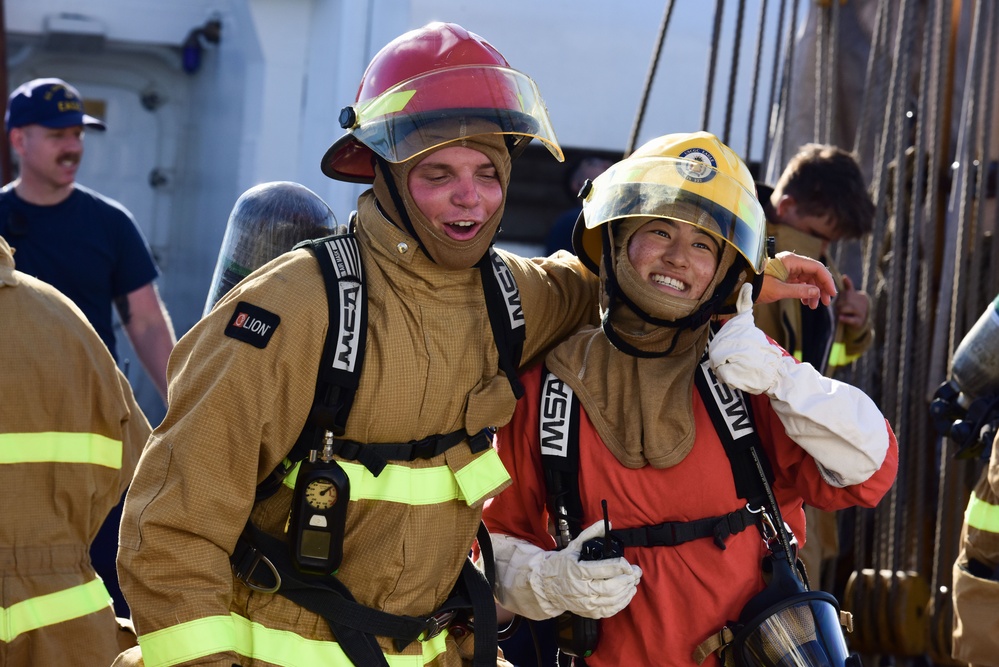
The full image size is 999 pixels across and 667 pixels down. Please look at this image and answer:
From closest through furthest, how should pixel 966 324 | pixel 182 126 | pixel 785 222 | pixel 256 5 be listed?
pixel 785 222 < pixel 966 324 < pixel 256 5 < pixel 182 126

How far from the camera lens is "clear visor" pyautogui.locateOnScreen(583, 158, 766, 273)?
261 centimetres

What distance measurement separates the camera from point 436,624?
2.34 meters

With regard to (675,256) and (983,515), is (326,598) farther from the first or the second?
(983,515)

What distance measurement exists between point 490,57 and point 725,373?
2.60 feet

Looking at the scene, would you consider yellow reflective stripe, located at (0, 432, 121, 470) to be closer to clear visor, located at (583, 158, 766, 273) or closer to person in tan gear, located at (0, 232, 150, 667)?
person in tan gear, located at (0, 232, 150, 667)

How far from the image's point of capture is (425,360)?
7.61ft

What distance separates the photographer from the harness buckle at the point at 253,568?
2223 mm

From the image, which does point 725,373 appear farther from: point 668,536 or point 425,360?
point 425,360

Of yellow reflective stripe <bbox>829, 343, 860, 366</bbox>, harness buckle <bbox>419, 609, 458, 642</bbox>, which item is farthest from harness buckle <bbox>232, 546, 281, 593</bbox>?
yellow reflective stripe <bbox>829, 343, 860, 366</bbox>

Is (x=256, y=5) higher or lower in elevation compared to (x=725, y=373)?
higher

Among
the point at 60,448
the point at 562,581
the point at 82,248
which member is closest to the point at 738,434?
the point at 562,581

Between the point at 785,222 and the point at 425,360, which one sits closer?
the point at 425,360

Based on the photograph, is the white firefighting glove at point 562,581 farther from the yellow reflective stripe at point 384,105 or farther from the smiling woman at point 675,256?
the yellow reflective stripe at point 384,105

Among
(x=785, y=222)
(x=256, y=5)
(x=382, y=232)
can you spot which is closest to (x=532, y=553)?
(x=382, y=232)
